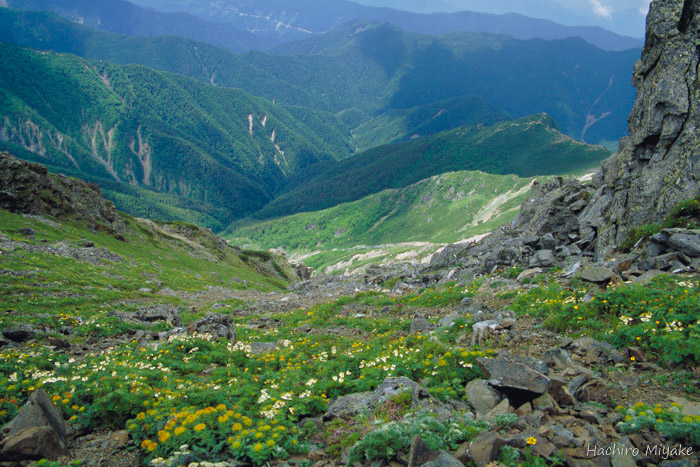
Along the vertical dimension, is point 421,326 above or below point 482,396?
below

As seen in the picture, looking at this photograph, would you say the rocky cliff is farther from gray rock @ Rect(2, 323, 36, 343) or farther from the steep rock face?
gray rock @ Rect(2, 323, 36, 343)

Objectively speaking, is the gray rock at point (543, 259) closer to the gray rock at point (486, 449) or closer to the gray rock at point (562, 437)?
the gray rock at point (562, 437)

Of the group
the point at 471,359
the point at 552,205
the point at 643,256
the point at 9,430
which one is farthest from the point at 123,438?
the point at 552,205

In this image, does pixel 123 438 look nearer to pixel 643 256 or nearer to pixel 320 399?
pixel 320 399

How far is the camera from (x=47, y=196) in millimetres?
65438

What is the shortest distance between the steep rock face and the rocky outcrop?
260 ft

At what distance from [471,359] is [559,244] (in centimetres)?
2260

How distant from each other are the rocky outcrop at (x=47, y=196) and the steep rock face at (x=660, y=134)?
79217 mm

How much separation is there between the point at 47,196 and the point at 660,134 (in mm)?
85454

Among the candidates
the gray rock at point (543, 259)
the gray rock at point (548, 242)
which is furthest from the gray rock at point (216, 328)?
the gray rock at point (548, 242)

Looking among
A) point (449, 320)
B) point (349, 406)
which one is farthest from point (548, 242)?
point (349, 406)

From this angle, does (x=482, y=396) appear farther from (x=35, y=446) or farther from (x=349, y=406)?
(x=35, y=446)

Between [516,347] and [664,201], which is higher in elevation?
[664,201]

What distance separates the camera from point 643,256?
56.4ft
